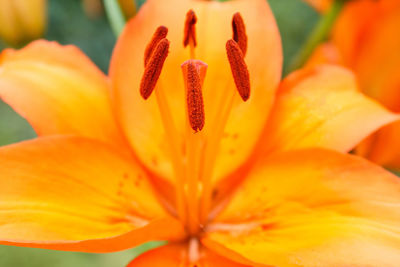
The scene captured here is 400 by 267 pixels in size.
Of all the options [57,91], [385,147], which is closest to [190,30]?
[57,91]

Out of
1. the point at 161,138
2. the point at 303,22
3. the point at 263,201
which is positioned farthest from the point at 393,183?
the point at 303,22

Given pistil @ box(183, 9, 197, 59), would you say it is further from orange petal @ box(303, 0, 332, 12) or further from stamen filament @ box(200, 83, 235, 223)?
orange petal @ box(303, 0, 332, 12)

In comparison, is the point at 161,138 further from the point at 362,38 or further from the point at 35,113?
the point at 362,38

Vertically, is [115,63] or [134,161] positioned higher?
[115,63]

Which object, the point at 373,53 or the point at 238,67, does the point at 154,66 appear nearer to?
the point at 238,67

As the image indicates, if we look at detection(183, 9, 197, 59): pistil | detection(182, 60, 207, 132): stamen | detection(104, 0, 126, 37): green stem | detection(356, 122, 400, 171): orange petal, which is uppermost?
detection(104, 0, 126, 37): green stem

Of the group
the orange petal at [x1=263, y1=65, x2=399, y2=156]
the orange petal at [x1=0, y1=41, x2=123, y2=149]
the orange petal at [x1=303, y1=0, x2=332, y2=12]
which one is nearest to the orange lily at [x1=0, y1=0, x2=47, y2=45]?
the orange petal at [x1=0, y1=41, x2=123, y2=149]
